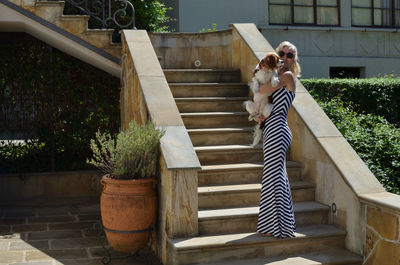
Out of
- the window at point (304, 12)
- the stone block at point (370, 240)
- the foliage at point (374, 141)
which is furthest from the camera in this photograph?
the window at point (304, 12)

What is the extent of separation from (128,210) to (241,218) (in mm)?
1178

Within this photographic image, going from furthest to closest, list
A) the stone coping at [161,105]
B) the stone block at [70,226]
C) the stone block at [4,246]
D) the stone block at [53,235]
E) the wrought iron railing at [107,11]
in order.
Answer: the wrought iron railing at [107,11] → the stone block at [70,226] → the stone block at [53,235] → the stone block at [4,246] → the stone coping at [161,105]

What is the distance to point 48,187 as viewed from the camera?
9.00 meters

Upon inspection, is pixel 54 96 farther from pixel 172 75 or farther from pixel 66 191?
pixel 172 75

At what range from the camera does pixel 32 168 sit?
934 centimetres

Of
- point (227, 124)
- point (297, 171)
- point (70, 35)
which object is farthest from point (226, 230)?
point (70, 35)

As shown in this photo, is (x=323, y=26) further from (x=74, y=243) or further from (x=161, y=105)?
(x=74, y=243)

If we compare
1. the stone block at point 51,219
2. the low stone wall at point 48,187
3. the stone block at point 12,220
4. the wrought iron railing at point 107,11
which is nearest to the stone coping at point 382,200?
the stone block at point 51,219

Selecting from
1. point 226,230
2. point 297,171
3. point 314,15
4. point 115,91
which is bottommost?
point 226,230

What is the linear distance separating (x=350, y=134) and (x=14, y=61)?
5.80m

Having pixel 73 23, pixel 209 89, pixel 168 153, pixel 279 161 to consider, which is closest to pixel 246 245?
pixel 279 161

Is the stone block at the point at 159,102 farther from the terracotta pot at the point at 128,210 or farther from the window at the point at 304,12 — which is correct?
the window at the point at 304,12

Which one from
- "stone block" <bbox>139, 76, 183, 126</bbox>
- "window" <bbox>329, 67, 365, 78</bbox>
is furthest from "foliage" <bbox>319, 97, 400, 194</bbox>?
"window" <bbox>329, 67, 365, 78</bbox>

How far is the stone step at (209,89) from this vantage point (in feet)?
25.8
